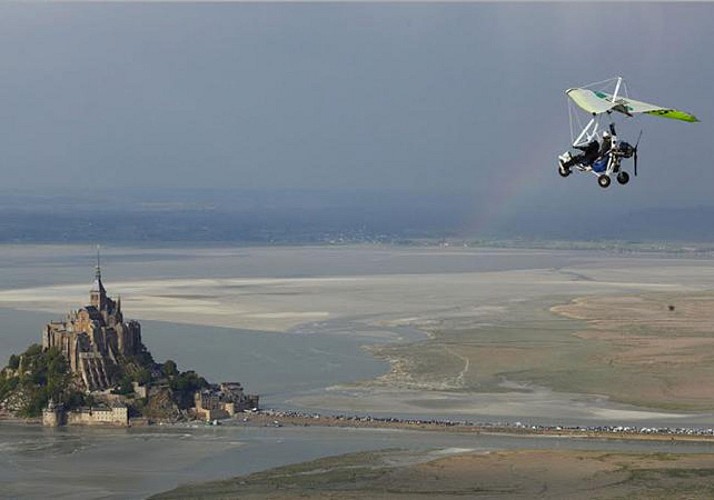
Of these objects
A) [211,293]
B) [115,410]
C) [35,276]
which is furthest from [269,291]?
[115,410]

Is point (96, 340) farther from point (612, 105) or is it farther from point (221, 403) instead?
point (612, 105)

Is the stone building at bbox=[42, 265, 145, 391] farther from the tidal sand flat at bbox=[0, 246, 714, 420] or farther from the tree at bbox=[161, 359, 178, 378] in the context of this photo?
the tidal sand flat at bbox=[0, 246, 714, 420]

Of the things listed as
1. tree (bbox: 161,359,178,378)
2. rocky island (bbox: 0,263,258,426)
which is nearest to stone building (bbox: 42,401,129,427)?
rocky island (bbox: 0,263,258,426)

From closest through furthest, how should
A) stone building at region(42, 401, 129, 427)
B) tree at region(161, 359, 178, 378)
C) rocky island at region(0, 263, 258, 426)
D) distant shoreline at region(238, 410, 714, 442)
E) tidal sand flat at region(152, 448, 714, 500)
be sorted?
tidal sand flat at region(152, 448, 714, 500)
distant shoreline at region(238, 410, 714, 442)
stone building at region(42, 401, 129, 427)
rocky island at region(0, 263, 258, 426)
tree at region(161, 359, 178, 378)

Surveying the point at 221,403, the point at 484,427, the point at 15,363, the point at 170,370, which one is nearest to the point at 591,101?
the point at 484,427

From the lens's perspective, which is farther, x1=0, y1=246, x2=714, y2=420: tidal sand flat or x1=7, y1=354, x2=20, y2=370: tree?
x1=0, y1=246, x2=714, y2=420: tidal sand flat

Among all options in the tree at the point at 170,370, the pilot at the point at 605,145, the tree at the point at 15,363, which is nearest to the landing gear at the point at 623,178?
the pilot at the point at 605,145

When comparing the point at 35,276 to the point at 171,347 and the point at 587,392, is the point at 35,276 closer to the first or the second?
the point at 171,347

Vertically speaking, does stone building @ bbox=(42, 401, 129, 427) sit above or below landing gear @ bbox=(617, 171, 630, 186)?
below
